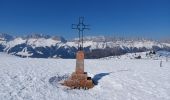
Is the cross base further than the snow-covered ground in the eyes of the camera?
Yes

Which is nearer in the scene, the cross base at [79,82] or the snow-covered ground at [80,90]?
the snow-covered ground at [80,90]

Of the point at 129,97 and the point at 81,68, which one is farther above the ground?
the point at 81,68

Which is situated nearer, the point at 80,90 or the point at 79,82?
the point at 80,90

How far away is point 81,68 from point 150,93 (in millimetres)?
6233

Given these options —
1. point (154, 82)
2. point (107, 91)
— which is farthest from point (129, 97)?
point (154, 82)

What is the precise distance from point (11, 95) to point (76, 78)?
7670mm

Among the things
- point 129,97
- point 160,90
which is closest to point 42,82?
point 129,97

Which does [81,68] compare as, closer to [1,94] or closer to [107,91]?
[107,91]

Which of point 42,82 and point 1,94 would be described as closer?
point 1,94

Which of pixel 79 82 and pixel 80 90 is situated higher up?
pixel 79 82

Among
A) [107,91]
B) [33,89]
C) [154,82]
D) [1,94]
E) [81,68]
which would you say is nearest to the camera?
[1,94]

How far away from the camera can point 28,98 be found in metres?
21.7

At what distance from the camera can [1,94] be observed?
848 inches

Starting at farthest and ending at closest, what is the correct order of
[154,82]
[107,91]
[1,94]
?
1. [154,82]
2. [107,91]
3. [1,94]
